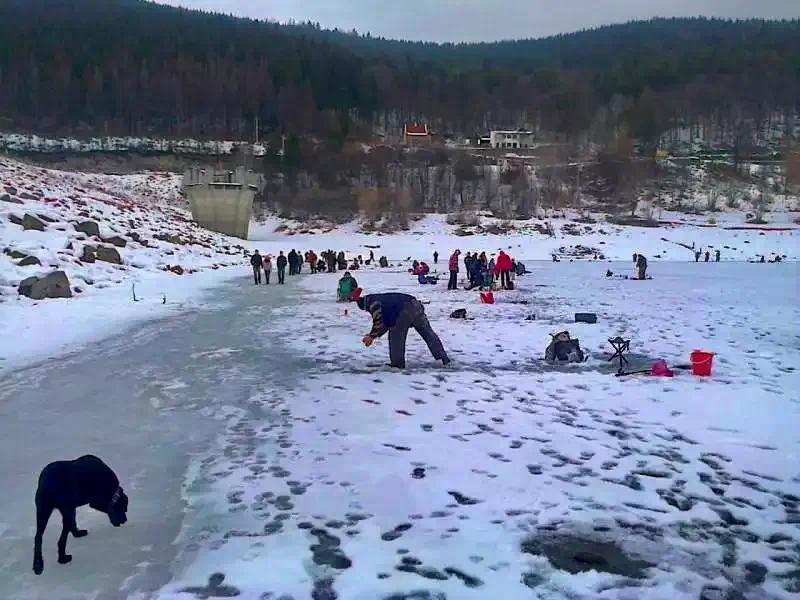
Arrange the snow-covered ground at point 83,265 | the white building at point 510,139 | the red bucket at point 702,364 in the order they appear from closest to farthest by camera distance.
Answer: the red bucket at point 702,364, the snow-covered ground at point 83,265, the white building at point 510,139

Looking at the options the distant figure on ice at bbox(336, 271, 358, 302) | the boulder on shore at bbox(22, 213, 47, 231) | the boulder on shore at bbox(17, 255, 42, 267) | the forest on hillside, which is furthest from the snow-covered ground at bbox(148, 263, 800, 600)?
the forest on hillside

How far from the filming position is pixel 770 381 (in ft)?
27.0

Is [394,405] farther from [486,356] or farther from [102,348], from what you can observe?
[102,348]

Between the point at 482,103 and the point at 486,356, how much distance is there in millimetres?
116906

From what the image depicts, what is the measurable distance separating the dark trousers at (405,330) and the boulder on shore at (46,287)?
9.38 metres

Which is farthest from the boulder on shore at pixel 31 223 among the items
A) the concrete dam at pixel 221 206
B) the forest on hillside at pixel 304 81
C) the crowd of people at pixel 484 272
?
the forest on hillside at pixel 304 81

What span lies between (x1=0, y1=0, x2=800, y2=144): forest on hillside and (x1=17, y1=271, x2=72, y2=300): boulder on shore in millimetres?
81159

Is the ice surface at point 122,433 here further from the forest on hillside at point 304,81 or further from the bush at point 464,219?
the forest on hillside at point 304,81

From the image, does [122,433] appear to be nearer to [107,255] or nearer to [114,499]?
[114,499]

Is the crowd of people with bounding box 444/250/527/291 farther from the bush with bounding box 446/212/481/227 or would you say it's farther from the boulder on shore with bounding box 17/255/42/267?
the bush with bounding box 446/212/481/227

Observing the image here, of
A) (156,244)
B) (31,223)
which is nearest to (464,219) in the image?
(156,244)

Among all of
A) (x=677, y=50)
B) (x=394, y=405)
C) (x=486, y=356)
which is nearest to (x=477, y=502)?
(x=394, y=405)

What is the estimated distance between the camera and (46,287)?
1463 cm

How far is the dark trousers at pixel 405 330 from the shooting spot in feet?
29.3
